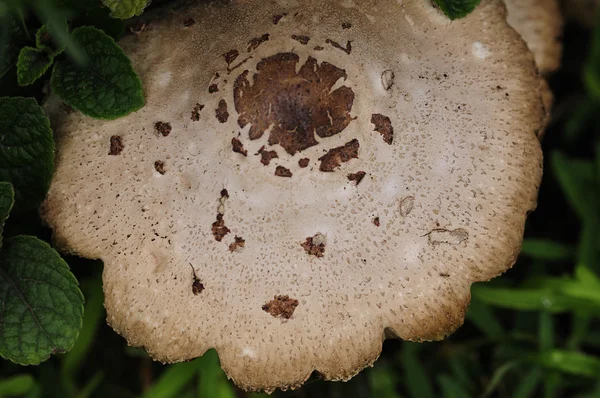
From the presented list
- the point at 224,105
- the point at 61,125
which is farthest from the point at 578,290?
the point at 61,125

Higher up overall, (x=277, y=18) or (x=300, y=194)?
(x=277, y=18)

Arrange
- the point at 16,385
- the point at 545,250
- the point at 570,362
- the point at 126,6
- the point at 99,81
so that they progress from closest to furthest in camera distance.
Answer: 1. the point at 126,6
2. the point at 99,81
3. the point at 16,385
4. the point at 570,362
5. the point at 545,250

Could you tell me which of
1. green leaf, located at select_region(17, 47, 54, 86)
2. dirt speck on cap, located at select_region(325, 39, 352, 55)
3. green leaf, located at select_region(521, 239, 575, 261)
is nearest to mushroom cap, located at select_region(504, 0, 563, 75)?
green leaf, located at select_region(521, 239, 575, 261)

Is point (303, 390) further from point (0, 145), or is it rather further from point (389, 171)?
point (0, 145)

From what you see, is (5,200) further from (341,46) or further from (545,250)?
(545,250)

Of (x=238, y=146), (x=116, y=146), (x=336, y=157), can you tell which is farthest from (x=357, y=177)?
(x=116, y=146)

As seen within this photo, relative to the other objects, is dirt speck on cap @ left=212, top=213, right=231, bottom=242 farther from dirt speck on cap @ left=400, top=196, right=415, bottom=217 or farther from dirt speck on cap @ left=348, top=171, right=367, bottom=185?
dirt speck on cap @ left=400, top=196, right=415, bottom=217

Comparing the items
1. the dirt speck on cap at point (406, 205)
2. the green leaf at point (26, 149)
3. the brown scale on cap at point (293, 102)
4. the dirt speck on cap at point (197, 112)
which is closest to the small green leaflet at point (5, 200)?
the green leaf at point (26, 149)
